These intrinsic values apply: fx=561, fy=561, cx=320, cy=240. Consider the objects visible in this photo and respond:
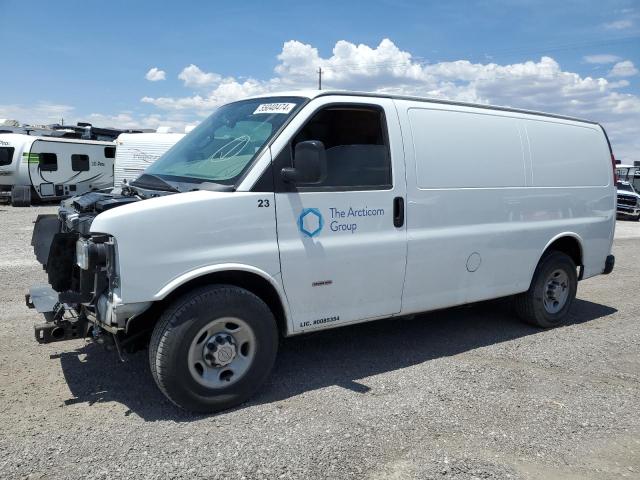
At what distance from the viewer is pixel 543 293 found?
246 inches

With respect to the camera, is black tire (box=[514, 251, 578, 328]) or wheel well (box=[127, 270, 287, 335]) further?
black tire (box=[514, 251, 578, 328])

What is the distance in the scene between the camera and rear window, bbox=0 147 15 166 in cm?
2220

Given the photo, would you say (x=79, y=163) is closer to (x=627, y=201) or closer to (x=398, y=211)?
(x=398, y=211)

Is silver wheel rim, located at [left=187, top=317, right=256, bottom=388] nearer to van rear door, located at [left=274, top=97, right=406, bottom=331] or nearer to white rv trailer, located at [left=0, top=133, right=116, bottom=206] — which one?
van rear door, located at [left=274, top=97, right=406, bottom=331]

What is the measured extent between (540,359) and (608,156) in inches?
117

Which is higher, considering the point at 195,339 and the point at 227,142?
the point at 227,142

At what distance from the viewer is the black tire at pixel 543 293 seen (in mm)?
6188

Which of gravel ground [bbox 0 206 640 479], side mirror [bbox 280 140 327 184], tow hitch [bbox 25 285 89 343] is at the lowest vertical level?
gravel ground [bbox 0 206 640 479]

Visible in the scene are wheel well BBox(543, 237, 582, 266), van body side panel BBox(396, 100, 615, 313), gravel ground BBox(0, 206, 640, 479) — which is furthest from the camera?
wheel well BBox(543, 237, 582, 266)

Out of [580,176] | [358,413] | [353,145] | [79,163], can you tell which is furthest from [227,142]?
[79,163]

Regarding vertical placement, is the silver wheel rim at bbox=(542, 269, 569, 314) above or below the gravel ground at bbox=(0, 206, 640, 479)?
above

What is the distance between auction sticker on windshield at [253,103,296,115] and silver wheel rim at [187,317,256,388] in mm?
1646

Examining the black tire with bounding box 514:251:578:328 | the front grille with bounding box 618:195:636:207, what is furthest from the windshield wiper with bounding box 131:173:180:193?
the front grille with bounding box 618:195:636:207

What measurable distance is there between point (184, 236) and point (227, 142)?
1118 mm
